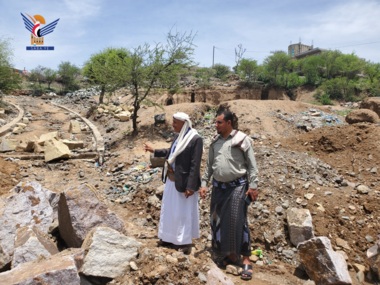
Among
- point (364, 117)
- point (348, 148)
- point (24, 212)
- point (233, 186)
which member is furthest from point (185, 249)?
point (364, 117)

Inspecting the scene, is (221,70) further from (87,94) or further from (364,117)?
(364,117)

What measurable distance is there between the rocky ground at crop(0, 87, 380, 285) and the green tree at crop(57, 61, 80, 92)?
1009 inches

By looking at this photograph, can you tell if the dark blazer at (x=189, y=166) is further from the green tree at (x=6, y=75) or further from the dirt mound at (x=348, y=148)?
the green tree at (x=6, y=75)

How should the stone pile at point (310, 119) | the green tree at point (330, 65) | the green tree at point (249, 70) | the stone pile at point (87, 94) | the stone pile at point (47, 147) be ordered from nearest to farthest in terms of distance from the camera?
1. the stone pile at point (47, 147)
2. the stone pile at point (310, 119)
3. the stone pile at point (87, 94)
4. the green tree at point (249, 70)
5. the green tree at point (330, 65)

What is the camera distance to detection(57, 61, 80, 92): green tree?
33.8 m

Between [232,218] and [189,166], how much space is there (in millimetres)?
693

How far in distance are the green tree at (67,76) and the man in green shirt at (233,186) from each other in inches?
1305

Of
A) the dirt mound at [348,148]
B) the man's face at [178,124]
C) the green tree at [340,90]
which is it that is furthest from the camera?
the green tree at [340,90]

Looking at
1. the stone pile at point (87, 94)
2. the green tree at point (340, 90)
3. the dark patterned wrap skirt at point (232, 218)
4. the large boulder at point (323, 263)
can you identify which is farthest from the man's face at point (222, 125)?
the green tree at point (340, 90)

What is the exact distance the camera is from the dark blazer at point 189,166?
3.25 meters

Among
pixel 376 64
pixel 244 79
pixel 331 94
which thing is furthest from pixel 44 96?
pixel 376 64

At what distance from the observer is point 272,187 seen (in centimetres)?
498

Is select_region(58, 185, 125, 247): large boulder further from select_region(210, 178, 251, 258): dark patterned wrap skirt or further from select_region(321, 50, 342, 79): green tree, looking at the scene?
select_region(321, 50, 342, 79): green tree

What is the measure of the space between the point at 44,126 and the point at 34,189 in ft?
37.8
